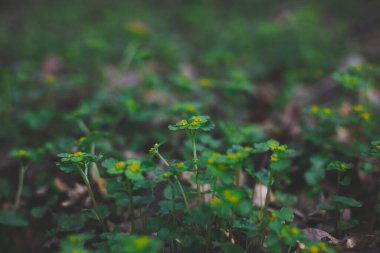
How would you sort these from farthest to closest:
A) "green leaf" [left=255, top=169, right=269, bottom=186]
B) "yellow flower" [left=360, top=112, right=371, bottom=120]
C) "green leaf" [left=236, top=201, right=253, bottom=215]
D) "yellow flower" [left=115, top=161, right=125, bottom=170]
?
1. "yellow flower" [left=360, top=112, right=371, bottom=120]
2. "green leaf" [left=255, top=169, right=269, bottom=186]
3. "yellow flower" [left=115, top=161, right=125, bottom=170]
4. "green leaf" [left=236, top=201, right=253, bottom=215]

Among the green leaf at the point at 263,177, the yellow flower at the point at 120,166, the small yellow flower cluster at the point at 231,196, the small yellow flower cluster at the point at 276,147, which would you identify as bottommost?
the small yellow flower cluster at the point at 231,196

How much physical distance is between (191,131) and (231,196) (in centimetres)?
51

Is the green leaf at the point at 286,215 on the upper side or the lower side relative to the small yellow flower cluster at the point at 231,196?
lower

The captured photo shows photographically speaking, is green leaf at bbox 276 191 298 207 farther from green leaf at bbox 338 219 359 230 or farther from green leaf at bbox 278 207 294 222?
green leaf at bbox 278 207 294 222

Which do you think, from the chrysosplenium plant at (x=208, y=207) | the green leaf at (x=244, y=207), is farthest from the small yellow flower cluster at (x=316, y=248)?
the green leaf at (x=244, y=207)

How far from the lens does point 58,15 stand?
6.02 m

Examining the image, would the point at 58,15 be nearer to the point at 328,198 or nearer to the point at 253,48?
the point at 253,48

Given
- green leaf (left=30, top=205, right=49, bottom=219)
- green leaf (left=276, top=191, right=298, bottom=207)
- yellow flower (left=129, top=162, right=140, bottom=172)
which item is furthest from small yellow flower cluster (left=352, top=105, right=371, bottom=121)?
green leaf (left=30, top=205, right=49, bottom=219)

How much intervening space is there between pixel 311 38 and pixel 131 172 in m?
3.74

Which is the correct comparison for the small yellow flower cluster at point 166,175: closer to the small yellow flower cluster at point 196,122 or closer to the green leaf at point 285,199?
the small yellow flower cluster at point 196,122

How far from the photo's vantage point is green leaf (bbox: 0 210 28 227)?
228 cm

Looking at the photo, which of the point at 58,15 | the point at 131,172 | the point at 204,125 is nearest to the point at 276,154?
the point at 204,125

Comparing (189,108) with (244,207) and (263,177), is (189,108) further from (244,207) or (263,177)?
(244,207)

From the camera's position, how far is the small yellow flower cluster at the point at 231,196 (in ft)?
5.20
